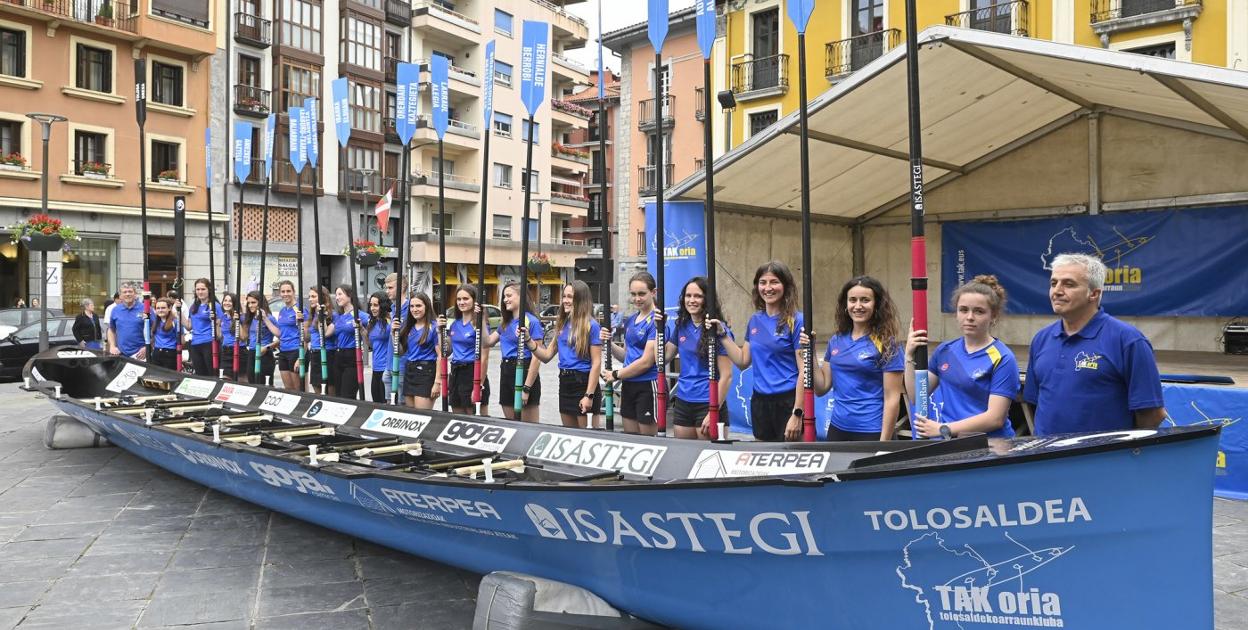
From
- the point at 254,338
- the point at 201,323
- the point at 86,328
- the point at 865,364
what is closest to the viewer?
the point at 865,364

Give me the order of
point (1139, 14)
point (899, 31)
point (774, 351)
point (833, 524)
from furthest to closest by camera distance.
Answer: point (899, 31), point (1139, 14), point (774, 351), point (833, 524)

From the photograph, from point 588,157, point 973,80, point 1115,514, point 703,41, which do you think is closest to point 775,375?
point 703,41

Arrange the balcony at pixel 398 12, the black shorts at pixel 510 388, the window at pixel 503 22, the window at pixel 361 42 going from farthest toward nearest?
the window at pixel 503 22, the balcony at pixel 398 12, the window at pixel 361 42, the black shorts at pixel 510 388

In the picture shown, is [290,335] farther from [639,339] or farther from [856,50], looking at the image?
[856,50]

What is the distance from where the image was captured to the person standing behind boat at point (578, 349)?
593 cm

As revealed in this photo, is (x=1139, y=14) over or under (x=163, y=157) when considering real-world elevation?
over

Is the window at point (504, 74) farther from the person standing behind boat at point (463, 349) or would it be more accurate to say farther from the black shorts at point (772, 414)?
the black shorts at point (772, 414)

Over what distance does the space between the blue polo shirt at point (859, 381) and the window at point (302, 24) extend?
1037 inches

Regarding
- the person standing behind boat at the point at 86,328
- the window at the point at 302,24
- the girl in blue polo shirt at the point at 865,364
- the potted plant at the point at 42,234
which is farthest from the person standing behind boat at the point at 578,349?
the window at the point at 302,24

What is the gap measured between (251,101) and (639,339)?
907 inches

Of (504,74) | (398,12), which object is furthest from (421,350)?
(504,74)

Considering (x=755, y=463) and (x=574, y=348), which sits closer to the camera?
(x=755, y=463)

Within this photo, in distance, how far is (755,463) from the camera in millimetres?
3873

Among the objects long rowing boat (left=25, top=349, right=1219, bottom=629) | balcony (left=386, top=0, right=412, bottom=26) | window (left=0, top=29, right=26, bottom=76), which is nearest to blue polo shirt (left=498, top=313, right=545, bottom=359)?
long rowing boat (left=25, top=349, right=1219, bottom=629)
